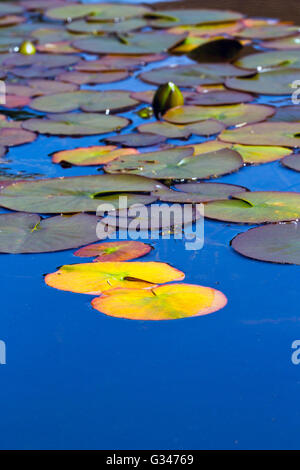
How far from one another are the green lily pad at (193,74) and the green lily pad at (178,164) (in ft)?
3.04

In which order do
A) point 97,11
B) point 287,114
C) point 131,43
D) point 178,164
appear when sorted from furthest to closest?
point 97,11
point 131,43
point 287,114
point 178,164

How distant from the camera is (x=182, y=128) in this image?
2.63 metres

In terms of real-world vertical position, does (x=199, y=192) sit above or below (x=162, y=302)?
above

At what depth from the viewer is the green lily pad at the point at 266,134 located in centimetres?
244

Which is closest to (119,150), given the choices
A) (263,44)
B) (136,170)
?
(136,170)

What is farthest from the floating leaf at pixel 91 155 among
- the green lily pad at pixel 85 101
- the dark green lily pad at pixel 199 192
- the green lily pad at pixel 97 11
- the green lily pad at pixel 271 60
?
the green lily pad at pixel 97 11

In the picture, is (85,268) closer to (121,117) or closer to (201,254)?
(201,254)

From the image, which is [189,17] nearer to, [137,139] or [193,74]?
[193,74]

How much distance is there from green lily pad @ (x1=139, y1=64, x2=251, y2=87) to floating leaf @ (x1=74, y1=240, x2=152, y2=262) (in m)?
1.56

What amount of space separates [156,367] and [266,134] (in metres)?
1.37

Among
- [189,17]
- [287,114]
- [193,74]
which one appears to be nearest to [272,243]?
[287,114]

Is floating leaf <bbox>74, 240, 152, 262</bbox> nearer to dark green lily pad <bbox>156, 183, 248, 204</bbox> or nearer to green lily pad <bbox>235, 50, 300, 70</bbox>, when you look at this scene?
dark green lily pad <bbox>156, 183, 248, 204</bbox>

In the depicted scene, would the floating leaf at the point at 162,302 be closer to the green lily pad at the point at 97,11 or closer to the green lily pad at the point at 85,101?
the green lily pad at the point at 85,101

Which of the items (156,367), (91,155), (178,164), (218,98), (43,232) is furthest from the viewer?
(218,98)
